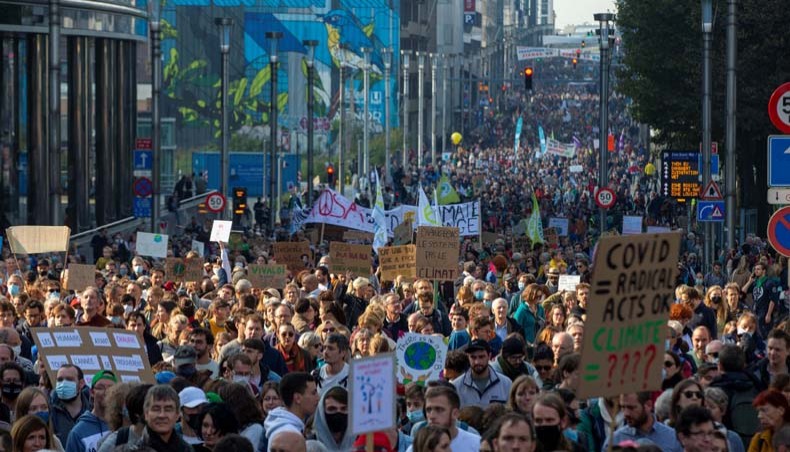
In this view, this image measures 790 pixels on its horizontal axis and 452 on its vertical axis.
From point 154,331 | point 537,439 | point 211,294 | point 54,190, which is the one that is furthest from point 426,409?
point 54,190

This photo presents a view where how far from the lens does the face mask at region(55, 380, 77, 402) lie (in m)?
12.1

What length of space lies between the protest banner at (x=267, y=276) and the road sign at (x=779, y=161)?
22.4ft

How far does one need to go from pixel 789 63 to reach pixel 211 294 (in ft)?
101

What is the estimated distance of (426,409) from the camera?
10430 millimetres

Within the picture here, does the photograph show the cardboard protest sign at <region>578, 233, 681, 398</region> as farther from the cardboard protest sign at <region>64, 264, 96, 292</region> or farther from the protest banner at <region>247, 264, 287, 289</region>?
the cardboard protest sign at <region>64, 264, 96, 292</region>

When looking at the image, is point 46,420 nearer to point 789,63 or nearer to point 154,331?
point 154,331

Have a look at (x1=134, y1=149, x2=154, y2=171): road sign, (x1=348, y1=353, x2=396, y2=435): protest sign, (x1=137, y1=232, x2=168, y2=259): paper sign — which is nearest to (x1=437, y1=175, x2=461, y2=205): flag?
(x1=134, y1=149, x2=154, y2=171): road sign

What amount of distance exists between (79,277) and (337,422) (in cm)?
1310

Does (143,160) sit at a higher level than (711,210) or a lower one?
higher

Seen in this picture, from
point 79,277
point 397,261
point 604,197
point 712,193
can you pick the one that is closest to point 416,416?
point 397,261

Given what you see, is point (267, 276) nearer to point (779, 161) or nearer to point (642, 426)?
point (779, 161)

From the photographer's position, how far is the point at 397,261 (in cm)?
2270

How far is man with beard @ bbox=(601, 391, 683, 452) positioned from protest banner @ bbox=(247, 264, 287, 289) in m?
12.2

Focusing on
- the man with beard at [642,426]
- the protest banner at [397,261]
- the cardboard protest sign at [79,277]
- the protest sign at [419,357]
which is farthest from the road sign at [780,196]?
the cardboard protest sign at [79,277]
